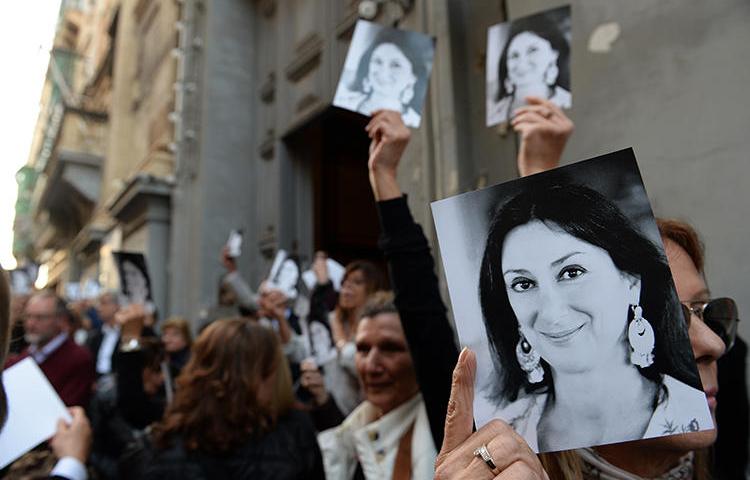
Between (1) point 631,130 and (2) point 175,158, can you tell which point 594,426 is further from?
(2) point 175,158

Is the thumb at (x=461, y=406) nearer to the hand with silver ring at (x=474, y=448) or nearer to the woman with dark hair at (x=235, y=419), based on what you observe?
the hand with silver ring at (x=474, y=448)

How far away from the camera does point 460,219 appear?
0.84 metres

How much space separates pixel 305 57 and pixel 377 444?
493 centimetres

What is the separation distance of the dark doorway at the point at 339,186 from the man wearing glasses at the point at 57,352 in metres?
2.97

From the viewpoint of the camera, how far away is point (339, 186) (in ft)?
21.2

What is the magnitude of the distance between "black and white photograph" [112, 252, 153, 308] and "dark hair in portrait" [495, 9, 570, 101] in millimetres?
2334

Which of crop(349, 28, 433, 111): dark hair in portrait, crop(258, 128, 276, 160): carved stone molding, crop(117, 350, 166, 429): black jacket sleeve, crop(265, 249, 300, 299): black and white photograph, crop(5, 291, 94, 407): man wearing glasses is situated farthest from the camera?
crop(258, 128, 276, 160): carved stone molding

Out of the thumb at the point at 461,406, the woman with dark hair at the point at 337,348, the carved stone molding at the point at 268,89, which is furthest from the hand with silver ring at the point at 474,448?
the carved stone molding at the point at 268,89

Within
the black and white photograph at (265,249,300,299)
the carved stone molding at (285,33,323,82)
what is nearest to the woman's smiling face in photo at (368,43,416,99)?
the black and white photograph at (265,249,300,299)

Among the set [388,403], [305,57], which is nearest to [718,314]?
[388,403]

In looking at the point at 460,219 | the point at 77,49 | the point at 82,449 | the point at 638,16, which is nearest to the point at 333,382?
the point at 82,449

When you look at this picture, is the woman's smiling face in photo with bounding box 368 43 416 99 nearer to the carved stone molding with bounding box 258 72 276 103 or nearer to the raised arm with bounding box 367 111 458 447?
the raised arm with bounding box 367 111 458 447

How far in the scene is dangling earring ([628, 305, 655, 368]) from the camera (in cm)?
74

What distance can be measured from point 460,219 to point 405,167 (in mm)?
2805
